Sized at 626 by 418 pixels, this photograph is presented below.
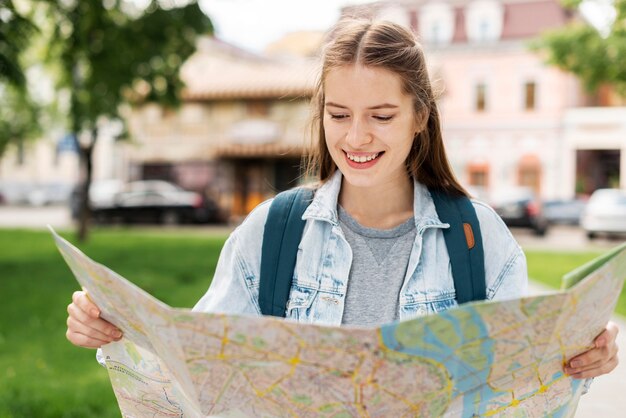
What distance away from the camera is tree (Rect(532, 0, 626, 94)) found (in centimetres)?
1077

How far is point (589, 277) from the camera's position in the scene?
1168mm

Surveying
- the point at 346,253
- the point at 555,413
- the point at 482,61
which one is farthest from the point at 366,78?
the point at 482,61

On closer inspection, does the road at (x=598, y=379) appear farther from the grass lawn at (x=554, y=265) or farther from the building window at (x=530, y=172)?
the building window at (x=530, y=172)

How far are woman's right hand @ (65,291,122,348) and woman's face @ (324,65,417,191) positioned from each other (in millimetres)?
603

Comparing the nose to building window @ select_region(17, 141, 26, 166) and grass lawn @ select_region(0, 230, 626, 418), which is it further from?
building window @ select_region(17, 141, 26, 166)

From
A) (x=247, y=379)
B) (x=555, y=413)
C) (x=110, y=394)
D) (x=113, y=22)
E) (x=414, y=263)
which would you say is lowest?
(x=110, y=394)

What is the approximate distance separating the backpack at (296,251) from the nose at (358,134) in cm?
24

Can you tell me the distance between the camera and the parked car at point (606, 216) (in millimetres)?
19156

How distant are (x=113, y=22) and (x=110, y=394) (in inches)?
316

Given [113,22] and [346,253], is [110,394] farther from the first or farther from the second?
[113,22]

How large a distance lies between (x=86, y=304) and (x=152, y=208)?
25.1 metres

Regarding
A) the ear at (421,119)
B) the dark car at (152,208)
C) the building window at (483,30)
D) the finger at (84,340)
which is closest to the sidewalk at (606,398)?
the ear at (421,119)

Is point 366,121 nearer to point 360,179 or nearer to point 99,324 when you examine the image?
point 360,179

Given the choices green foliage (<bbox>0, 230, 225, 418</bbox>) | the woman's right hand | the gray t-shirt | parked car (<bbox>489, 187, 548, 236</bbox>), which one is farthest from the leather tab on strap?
parked car (<bbox>489, 187, 548, 236</bbox>)
